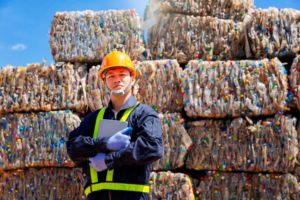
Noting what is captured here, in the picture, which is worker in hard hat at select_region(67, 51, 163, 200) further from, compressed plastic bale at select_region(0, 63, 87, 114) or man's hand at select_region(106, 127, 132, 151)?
compressed plastic bale at select_region(0, 63, 87, 114)

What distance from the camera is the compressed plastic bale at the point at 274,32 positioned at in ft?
16.1

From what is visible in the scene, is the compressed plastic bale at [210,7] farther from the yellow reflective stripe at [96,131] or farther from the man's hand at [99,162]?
the man's hand at [99,162]

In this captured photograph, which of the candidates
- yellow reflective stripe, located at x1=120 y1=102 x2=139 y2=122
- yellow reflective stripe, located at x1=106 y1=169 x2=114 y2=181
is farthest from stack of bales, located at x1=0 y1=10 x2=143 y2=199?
yellow reflective stripe, located at x1=106 y1=169 x2=114 y2=181

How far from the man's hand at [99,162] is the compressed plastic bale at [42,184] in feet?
5.81

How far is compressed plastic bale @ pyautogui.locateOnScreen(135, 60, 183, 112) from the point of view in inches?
196

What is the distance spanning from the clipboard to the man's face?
0.27 m

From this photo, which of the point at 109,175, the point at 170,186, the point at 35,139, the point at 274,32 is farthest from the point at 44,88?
the point at 274,32

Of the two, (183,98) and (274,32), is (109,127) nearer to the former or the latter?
(183,98)

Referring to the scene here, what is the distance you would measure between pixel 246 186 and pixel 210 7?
1.79 meters

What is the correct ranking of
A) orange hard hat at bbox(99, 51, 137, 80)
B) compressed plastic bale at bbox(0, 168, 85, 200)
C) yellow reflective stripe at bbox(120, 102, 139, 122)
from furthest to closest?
compressed plastic bale at bbox(0, 168, 85, 200)
orange hard hat at bbox(99, 51, 137, 80)
yellow reflective stripe at bbox(120, 102, 139, 122)

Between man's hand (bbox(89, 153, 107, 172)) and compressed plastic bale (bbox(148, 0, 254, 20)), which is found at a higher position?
compressed plastic bale (bbox(148, 0, 254, 20))

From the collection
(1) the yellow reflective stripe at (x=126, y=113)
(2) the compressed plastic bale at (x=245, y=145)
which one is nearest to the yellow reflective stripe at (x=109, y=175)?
(1) the yellow reflective stripe at (x=126, y=113)

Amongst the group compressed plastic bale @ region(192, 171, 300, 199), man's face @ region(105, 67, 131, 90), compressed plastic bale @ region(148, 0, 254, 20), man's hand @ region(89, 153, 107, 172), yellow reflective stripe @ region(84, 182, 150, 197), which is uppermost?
compressed plastic bale @ region(148, 0, 254, 20)

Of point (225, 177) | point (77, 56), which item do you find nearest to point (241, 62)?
point (225, 177)
